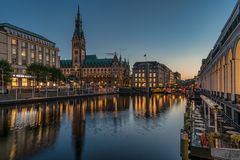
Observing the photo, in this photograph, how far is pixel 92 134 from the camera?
101 feet

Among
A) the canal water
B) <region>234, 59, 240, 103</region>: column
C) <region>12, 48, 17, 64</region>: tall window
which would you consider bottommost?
the canal water

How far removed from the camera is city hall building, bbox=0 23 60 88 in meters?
118

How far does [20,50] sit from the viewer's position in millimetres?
129375

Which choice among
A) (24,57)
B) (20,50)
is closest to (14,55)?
(20,50)

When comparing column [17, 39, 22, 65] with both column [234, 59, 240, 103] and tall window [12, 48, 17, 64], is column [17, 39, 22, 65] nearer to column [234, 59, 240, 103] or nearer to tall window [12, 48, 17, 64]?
tall window [12, 48, 17, 64]

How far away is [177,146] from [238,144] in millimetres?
9196

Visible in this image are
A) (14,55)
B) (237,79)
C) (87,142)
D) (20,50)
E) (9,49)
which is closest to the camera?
(87,142)

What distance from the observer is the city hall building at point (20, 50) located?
11788 centimetres

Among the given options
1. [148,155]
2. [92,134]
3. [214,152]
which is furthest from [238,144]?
[92,134]

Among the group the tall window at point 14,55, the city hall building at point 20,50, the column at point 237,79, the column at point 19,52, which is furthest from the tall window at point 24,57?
the column at point 237,79

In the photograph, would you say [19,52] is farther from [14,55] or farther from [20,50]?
[14,55]

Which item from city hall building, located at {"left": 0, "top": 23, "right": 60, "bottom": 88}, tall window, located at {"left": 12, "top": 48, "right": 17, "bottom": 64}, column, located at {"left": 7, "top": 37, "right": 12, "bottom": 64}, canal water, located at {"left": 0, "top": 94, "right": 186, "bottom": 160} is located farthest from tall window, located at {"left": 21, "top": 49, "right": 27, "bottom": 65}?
canal water, located at {"left": 0, "top": 94, "right": 186, "bottom": 160}

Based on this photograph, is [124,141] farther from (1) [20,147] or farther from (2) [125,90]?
(2) [125,90]

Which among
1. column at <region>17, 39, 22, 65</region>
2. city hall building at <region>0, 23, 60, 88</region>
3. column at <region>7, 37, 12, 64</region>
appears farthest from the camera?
column at <region>17, 39, 22, 65</region>
